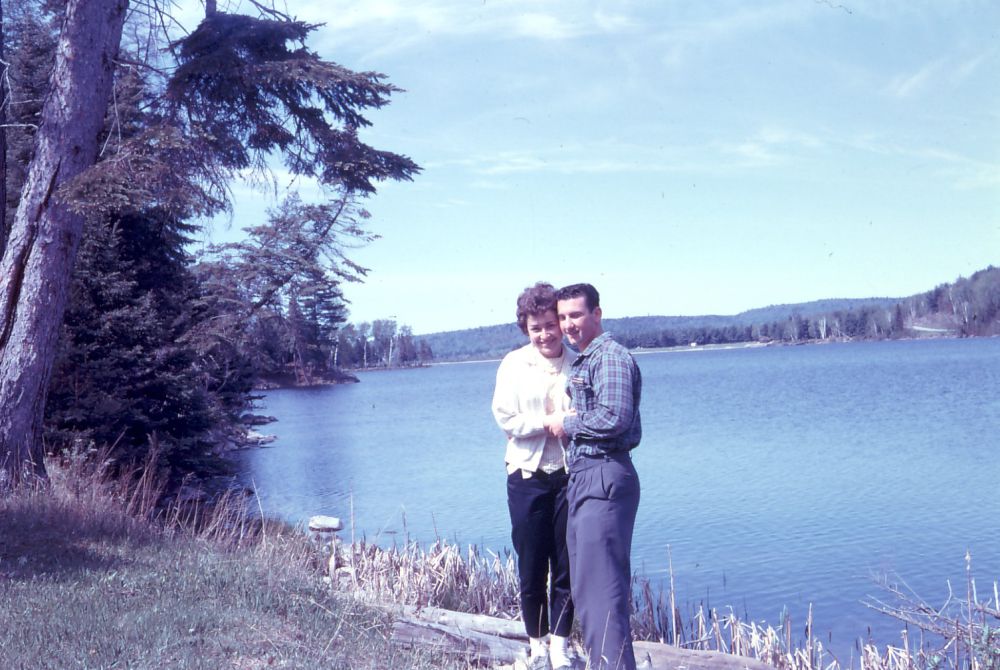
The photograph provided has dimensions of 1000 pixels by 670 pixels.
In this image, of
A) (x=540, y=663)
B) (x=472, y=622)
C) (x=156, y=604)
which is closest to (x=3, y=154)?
(x=156, y=604)

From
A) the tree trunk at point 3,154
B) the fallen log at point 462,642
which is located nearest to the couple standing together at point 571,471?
the fallen log at point 462,642

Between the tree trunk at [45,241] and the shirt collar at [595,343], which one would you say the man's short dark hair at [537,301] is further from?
the tree trunk at [45,241]

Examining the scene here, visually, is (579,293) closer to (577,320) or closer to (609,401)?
(577,320)

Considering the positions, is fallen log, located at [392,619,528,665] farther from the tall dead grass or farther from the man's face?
the man's face

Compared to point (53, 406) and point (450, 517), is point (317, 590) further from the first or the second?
point (450, 517)

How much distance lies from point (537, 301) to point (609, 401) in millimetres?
691

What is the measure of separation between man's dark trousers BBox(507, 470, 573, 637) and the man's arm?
515 mm

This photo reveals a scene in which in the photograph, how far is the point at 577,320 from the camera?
454 centimetres

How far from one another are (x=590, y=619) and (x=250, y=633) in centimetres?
173

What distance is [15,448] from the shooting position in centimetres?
854

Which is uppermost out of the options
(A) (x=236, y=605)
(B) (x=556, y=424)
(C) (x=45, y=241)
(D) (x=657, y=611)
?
(C) (x=45, y=241)

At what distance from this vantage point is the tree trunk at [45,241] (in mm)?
8641

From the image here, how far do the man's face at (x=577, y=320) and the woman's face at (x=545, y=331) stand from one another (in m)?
0.06

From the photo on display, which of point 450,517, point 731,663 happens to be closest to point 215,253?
point 450,517
